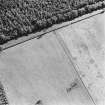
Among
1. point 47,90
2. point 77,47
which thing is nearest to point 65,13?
point 77,47

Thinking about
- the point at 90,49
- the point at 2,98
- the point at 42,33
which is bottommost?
the point at 2,98

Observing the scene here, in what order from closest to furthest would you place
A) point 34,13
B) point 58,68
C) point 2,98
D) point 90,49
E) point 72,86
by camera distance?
point 2,98, point 72,86, point 58,68, point 90,49, point 34,13

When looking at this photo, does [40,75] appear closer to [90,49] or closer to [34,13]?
[90,49]

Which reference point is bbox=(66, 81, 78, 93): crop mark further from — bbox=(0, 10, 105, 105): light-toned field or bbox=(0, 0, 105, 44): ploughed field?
bbox=(0, 0, 105, 44): ploughed field

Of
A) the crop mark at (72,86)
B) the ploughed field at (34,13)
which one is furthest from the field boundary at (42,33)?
the crop mark at (72,86)

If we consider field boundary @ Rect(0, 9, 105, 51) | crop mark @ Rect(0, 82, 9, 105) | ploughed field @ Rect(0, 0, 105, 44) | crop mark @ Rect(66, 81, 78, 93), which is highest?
ploughed field @ Rect(0, 0, 105, 44)

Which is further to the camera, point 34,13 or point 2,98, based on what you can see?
point 34,13

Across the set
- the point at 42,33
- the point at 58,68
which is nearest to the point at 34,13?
the point at 42,33

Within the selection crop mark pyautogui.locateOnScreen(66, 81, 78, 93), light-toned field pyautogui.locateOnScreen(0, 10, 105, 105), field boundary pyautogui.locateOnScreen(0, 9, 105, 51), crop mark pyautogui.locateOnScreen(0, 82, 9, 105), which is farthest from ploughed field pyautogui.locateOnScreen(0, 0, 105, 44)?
crop mark pyautogui.locateOnScreen(66, 81, 78, 93)

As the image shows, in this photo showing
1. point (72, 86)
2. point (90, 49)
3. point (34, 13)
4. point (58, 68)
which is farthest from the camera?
point (34, 13)
